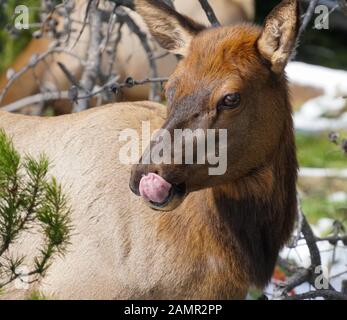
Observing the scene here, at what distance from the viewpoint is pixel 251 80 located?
14.1 ft

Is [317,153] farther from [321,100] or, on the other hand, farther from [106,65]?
[106,65]

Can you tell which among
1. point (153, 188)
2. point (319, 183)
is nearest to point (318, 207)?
point (319, 183)

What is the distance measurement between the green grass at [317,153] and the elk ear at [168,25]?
16.4 ft

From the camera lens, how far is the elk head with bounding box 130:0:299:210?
413 centimetres

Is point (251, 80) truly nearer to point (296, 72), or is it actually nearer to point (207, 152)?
point (207, 152)

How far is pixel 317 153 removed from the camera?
34.0 ft

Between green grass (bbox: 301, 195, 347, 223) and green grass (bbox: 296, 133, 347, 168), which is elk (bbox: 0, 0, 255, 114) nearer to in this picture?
green grass (bbox: 296, 133, 347, 168)

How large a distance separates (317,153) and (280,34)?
241 inches

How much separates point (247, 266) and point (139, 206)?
22.0 inches

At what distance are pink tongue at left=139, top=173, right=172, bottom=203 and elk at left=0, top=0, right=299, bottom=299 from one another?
42 millimetres

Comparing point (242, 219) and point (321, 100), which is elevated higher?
point (242, 219)

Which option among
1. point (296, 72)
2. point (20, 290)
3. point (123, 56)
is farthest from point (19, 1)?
point (20, 290)

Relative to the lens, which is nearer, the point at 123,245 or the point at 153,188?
the point at 153,188

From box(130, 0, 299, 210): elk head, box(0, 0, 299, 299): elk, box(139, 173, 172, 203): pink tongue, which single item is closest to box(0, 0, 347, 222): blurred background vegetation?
box(0, 0, 299, 299): elk
